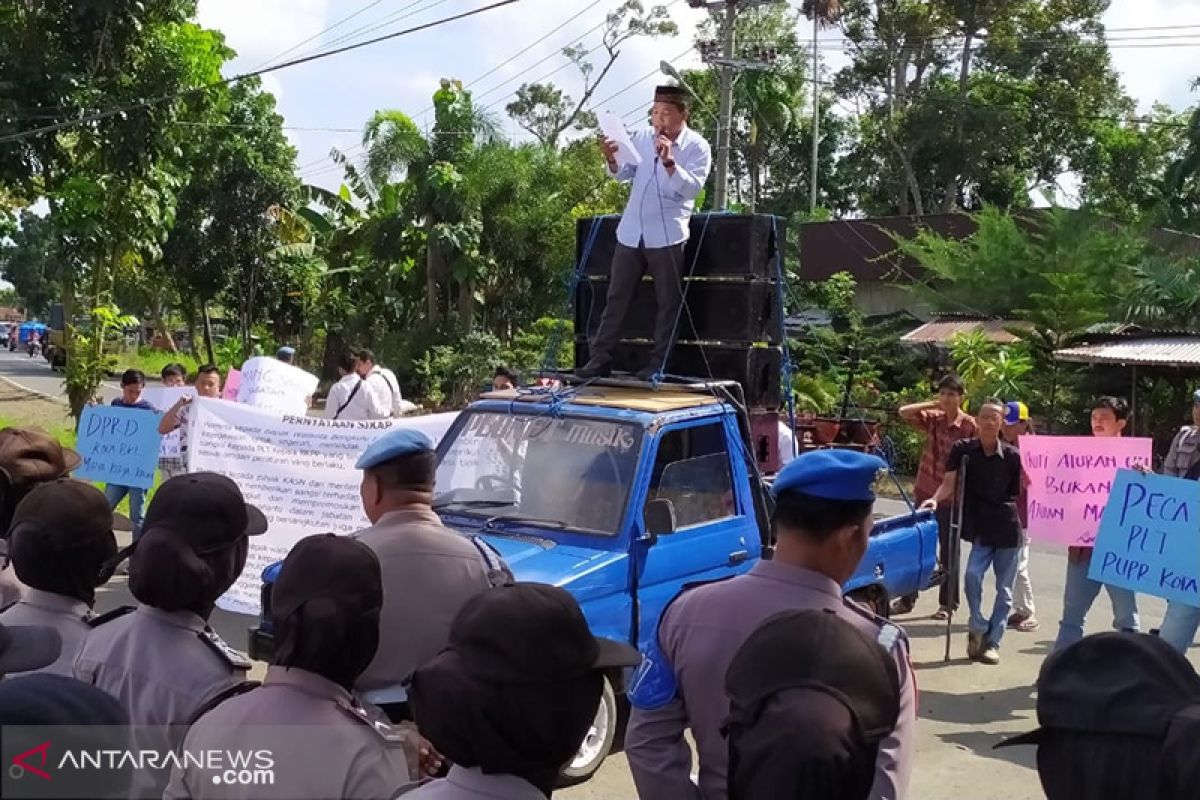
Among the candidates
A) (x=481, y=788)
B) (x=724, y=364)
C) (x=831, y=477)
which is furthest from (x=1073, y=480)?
(x=481, y=788)

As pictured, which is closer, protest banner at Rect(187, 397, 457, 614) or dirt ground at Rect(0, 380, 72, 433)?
protest banner at Rect(187, 397, 457, 614)

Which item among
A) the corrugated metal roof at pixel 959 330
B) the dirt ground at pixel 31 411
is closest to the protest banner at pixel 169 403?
the dirt ground at pixel 31 411

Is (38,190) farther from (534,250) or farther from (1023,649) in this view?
(1023,649)

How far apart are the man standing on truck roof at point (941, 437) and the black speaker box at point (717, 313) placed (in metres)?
1.54

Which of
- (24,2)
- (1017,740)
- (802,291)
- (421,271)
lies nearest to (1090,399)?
(802,291)

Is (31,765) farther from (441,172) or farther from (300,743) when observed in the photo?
(441,172)

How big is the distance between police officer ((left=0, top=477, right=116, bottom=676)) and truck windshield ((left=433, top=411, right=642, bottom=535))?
3.06m

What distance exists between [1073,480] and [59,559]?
600cm

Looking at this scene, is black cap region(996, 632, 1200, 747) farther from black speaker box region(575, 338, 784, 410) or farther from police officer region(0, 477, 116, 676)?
black speaker box region(575, 338, 784, 410)

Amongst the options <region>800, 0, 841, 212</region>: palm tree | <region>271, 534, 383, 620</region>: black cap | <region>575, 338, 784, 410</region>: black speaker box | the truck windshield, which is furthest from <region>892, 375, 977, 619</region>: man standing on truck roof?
<region>800, 0, 841, 212</region>: palm tree

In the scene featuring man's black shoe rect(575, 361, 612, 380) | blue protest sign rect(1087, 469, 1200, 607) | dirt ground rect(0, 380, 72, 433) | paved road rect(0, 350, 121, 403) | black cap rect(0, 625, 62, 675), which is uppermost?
man's black shoe rect(575, 361, 612, 380)

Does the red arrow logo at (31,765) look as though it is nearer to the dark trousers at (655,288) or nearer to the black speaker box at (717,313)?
the dark trousers at (655,288)

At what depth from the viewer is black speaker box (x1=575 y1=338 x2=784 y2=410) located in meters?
7.83

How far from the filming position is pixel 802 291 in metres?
30.7
